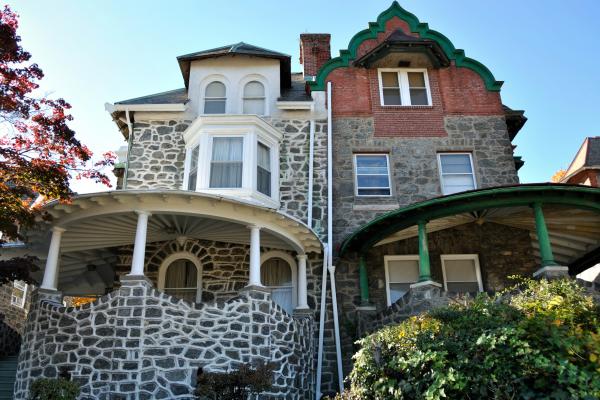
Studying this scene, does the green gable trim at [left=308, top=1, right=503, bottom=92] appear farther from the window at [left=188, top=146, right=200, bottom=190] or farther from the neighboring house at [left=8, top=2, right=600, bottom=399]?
the window at [left=188, top=146, right=200, bottom=190]

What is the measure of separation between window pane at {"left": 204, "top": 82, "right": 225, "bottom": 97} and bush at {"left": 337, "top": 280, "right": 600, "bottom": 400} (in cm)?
988

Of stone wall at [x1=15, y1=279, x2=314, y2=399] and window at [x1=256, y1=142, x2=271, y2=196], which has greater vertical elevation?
window at [x1=256, y1=142, x2=271, y2=196]

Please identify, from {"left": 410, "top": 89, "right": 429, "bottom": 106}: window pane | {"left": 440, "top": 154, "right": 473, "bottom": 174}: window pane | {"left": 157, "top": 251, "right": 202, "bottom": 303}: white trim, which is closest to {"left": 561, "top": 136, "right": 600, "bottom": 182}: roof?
{"left": 440, "top": 154, "right": 473, "bottom": 174}: window pane


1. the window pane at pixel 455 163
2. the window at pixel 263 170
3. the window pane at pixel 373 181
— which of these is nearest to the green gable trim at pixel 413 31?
the window pane at pixel 455 163

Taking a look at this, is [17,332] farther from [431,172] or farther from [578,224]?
[578,224]

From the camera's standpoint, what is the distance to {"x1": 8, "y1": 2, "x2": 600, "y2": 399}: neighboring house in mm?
10539

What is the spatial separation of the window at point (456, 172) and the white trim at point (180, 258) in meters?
6.71

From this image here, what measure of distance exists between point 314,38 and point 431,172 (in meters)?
6.15

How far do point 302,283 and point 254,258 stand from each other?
1.99m

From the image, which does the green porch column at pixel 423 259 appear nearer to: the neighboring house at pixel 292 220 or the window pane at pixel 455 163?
the neighboring house at pixel 292 220

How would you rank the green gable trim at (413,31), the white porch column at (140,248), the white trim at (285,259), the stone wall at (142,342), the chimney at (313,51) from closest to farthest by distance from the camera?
the stone wall at (142,342) → the white porch column at (140,248) → the white trim at (285,259) → the green gable trim at (413,31) → the chimney at (313,51)

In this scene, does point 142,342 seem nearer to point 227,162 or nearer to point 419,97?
point 227,162

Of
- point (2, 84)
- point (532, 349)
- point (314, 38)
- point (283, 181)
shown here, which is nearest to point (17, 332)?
point (283, 181)

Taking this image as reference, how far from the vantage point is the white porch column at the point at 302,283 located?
1323cm
